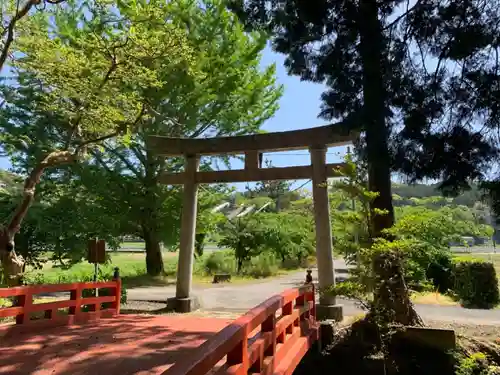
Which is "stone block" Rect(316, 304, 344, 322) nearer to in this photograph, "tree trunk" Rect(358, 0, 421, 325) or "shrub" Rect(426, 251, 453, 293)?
"tree trunk" Rect(358, 0, 421, 325)

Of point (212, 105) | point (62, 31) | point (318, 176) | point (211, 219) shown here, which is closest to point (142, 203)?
point (211, 219)

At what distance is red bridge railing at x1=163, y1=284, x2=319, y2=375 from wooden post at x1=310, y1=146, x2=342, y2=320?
107 centimetres

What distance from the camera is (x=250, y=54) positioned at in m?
15.6

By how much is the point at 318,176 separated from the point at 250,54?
28.9ft

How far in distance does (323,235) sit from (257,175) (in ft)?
6.88

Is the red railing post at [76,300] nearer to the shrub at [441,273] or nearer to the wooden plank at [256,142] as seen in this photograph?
the wooden plank at [256,142]

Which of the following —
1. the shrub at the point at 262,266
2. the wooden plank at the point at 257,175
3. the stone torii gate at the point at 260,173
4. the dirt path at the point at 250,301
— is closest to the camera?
the stone torii gate at the point at 260,173

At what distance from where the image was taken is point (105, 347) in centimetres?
522

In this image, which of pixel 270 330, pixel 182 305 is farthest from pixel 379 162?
pixel 182 305

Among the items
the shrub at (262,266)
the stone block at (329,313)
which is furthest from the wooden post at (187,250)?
the shrub at (262,266)

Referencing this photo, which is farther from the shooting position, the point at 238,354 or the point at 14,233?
the point at 14,233

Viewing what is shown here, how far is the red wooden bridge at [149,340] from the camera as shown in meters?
3.22

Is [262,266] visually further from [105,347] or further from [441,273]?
[105,347]

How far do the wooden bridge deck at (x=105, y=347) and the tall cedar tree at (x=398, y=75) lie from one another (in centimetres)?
330
